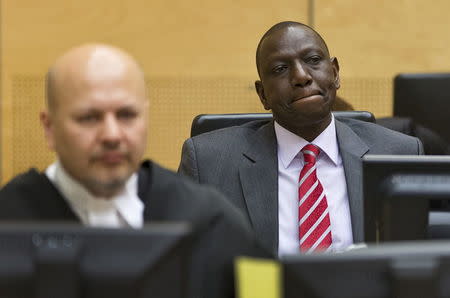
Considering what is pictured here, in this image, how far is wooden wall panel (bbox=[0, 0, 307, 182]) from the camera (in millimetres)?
5535

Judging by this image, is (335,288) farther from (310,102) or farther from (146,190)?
(310,102)

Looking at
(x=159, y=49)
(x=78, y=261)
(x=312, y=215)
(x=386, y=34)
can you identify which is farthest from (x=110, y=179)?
(x=386, y=34)

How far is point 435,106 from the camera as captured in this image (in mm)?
3418


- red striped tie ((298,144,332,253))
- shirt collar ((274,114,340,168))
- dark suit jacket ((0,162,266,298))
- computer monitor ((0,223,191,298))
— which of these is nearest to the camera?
computer monitor ((0,223,191,298))

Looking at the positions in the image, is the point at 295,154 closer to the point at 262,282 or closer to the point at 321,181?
the point at 321,181

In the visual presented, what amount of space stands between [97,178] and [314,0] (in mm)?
4387

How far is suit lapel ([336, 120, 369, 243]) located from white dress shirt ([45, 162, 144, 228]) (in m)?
1.00

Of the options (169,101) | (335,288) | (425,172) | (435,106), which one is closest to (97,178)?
(335,288)

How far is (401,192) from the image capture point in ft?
4.82

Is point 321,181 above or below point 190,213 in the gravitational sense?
below

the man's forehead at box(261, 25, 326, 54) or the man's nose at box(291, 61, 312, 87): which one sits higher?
the man's forehead at box(261, 25, 326, 54)

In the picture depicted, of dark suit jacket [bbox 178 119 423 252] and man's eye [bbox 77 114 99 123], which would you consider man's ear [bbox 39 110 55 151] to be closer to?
man's eye [bbox 77 114 99 123]

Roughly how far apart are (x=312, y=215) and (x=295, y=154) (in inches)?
9.3

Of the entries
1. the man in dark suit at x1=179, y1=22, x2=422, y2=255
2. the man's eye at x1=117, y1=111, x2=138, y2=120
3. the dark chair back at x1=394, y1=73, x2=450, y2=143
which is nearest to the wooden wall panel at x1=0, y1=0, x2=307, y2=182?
the dark chair back at x1=394, y1=73, x2=450, y2=143
